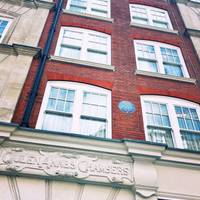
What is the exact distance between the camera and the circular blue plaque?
8852 mm

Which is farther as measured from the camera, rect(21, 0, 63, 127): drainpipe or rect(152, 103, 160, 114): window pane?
rect(152, 103, 160, 114): window pane

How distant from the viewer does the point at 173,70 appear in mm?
11719

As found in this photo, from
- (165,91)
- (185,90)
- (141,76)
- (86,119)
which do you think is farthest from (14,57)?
(185,90)

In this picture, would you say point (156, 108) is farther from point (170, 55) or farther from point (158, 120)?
point (170, 55)

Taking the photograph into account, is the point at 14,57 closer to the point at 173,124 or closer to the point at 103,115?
the point at 103,115

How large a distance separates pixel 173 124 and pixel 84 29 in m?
6.43

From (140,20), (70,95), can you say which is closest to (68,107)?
(70,95)

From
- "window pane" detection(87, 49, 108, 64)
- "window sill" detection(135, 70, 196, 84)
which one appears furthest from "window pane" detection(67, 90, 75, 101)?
"window sill" detection(135, 70, 196, 84)

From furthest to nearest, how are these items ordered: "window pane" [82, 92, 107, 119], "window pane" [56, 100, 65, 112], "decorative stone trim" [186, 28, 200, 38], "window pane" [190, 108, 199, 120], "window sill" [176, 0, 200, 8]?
"window sill" [176, 0, 200, 8] → "decorative stone trim" [186, 28, 200, 38] → "window pane" [190, 108, 199, 120] → "window pane" [82, 92, 107, 119] → "window pane" [56, 100, 65, 112]

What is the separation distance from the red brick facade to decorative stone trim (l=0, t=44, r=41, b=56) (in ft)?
1.30

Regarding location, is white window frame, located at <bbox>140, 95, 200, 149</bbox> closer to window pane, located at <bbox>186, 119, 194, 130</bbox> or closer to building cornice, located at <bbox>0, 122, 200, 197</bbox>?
window pane, located at <bbox>186, 119, 194, 130</bbox>

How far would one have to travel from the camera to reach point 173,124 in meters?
9.03

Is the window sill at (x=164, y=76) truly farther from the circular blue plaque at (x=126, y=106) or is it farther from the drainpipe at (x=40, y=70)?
the drainpipe at (x=40, y=70)

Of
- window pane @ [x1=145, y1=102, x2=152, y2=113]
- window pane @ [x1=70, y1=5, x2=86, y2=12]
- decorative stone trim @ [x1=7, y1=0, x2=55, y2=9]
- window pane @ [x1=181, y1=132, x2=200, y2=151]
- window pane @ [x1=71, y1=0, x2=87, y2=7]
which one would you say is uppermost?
window pane @ [x1=71, y1=0, x2=87, y2=7]
